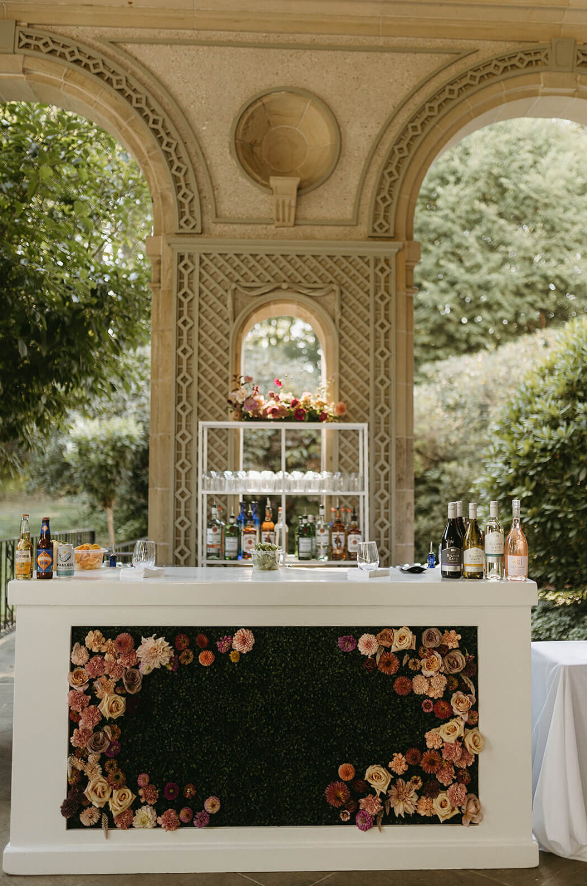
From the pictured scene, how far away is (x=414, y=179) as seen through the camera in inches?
206

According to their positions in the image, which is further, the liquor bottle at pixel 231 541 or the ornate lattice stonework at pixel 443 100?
the ornate lattice stonework at pixel 443 100

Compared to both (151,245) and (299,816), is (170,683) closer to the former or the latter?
(299,816)

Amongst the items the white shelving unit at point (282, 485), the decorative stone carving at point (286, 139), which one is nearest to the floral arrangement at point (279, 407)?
the white shelving unit at point (282, 485)

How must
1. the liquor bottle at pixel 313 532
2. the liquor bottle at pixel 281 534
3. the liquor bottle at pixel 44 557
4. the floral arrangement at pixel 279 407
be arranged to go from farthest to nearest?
the floral arrangement at pixel 279 407 < the liquor bottle at pixel 313 532 < the liquor bottle at pixel 281 534 < the liquor bottle at pixel 44 557

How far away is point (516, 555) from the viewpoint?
10.2ft

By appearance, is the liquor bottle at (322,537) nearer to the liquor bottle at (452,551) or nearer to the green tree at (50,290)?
the liquor bottle at (452,551)

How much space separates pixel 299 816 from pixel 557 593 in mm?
3478

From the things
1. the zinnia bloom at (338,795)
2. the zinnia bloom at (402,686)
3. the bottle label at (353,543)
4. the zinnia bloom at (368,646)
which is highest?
the bottle label at (353,543)

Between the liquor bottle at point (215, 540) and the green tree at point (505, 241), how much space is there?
8615 mm

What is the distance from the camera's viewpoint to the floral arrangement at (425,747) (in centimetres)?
301

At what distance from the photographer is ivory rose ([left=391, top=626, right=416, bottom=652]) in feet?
9.98

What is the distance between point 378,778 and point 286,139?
4353 millimetres

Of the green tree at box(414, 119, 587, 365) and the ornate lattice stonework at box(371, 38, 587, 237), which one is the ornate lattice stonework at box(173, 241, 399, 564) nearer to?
the ornate lattice stonework at box(371, 38, 587, 237)

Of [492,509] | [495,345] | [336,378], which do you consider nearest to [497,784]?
[492,509]
